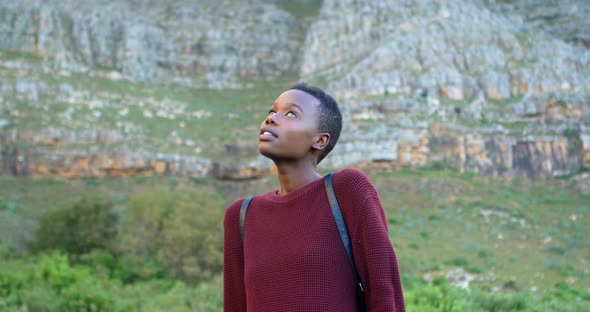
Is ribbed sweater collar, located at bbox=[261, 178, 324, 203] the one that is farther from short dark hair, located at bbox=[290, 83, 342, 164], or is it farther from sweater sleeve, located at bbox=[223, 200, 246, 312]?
sweater sleeve, located at bbox=[223, 200, 246, 312]

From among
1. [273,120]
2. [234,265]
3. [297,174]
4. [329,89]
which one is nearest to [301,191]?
[297,174]

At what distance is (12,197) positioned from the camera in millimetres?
49188

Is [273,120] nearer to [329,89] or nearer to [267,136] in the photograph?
[267,136]

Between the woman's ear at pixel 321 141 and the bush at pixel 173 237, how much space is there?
25.4 metres

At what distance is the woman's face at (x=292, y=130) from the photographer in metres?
3.31

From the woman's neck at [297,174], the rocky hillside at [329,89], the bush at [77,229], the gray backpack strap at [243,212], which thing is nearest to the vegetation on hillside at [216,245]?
the bush at [77,229]

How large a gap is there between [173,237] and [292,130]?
2730cm

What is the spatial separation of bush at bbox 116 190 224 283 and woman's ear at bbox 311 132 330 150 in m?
25.4

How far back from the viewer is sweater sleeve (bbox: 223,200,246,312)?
3607mm

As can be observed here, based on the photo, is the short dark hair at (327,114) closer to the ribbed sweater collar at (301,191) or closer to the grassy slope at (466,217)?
the ribbed sweater collar at (301,191)

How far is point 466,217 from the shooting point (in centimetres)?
4381

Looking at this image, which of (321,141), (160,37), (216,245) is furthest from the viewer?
(160,37)

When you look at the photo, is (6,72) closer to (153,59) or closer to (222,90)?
(153,59)

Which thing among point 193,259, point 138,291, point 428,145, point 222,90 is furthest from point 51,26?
point 138,291
